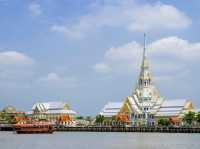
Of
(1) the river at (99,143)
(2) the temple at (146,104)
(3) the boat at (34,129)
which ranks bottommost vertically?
(1) the river at (99,143)

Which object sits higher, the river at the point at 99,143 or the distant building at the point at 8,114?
the distant building at the point at 8,114

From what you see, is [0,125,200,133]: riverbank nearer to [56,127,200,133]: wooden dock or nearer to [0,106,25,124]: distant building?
[56,127,200,133]: wooden dock

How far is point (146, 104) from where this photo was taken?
169375mm

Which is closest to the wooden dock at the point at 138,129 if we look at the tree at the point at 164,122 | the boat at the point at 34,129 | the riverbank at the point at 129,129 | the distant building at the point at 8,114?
the riverbank at the point at 129,129

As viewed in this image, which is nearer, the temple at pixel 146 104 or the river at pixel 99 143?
the river at pixel 99 143

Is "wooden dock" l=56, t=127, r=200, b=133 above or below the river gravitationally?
above

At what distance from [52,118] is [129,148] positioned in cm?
14066

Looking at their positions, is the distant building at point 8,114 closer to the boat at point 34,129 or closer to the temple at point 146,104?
the temple at point 146,104

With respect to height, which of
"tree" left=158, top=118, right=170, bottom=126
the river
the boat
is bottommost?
the river

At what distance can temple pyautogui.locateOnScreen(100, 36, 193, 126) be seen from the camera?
543 feet

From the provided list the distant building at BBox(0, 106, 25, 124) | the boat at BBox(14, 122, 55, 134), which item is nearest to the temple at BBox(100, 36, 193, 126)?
the distant building at BBox(0, 106, 25, 124)

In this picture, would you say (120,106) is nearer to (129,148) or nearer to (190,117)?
(190,117)

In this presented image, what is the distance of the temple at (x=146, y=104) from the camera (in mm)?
165625

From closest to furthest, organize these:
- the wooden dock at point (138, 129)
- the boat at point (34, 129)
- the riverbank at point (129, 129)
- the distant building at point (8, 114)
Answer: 1. the boat at point (34, 129)
2. the wooden dock at point (138, 129)
3. the riverbank at point (129, 129)
4. the distant building at point (8, 114)
